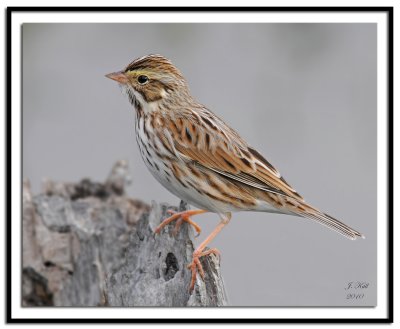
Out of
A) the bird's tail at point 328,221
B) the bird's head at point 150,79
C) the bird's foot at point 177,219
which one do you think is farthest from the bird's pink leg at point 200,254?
the bird's head at point 150,79

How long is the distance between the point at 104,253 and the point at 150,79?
1.74 metres

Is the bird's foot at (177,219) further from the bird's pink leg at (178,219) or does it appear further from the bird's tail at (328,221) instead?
the bird's tail at (328,221)

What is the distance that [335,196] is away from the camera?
35.5 ft

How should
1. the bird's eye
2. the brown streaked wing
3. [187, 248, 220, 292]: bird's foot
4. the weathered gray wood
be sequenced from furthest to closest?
the bird's eye < the brown streaked wing < the weathered gray wood < [187, 248, 220, 292]: bird's foot

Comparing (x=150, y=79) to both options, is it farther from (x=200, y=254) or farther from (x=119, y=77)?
(x=200, y=254)

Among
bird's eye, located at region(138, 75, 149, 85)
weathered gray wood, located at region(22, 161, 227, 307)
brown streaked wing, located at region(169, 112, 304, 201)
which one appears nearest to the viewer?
weathered gray wood, located at region(22, 161, 227, 307)

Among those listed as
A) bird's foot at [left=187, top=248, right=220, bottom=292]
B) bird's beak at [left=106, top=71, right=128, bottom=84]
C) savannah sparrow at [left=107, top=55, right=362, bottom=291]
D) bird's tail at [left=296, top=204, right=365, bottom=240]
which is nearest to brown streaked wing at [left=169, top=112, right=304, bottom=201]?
savannah sparrow at [left=107, top=55, right=362, bottom=291]

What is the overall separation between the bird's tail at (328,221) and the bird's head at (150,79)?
4.79ft

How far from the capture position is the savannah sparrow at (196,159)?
10.1 m

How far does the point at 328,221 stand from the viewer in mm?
10125

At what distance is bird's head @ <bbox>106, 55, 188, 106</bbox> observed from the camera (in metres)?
10.2

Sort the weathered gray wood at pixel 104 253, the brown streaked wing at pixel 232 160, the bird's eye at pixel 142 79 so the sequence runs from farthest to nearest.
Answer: the bird's eye at pixel 142 79 → the brown streaked wing at pixel 232 160 → the weathered gray wood at pixel 104 253

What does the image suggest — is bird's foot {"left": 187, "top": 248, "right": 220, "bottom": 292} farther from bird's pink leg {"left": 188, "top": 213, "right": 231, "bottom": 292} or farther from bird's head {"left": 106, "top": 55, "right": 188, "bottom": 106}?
bird's head {"left": 106, "top": 55, "right": 188, "bottom": 106}
